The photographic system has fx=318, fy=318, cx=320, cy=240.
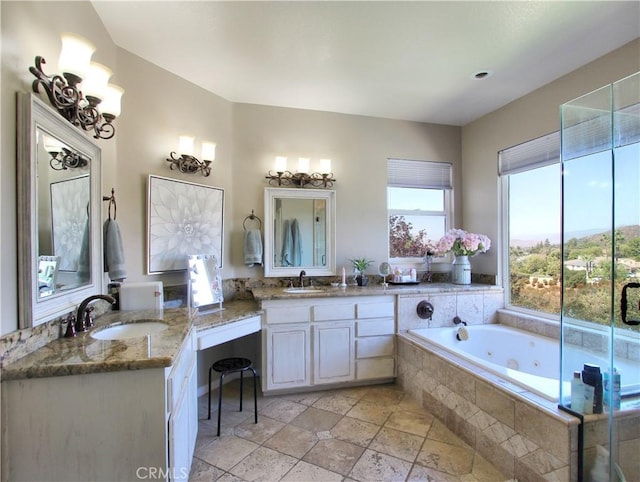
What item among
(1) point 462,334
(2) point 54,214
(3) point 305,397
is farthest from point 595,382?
(2) point 54,214

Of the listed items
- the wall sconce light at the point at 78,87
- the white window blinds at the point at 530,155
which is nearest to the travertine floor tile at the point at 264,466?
the wall sconce light at the point at 78,87

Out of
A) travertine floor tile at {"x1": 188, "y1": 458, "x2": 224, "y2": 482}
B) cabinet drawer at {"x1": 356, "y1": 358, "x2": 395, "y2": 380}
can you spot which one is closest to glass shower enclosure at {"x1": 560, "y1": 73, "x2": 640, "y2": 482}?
cabinet drawer at {"x1": 356, "y1": 358, "x2": 395, "y2": 380}

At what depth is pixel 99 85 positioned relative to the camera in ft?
5.32

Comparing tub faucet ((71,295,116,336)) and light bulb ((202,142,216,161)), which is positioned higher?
light bulb ((202,142,216,161))

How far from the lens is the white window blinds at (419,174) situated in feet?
11.7

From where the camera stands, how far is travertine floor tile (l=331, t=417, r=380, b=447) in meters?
2.12

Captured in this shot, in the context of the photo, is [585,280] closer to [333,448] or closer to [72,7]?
[333,448]

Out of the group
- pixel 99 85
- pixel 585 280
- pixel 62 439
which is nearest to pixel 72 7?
pixel 99 85

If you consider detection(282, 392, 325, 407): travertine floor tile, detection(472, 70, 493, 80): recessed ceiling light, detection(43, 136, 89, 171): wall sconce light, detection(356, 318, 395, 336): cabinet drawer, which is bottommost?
detection(282, 392, 325, 407): travertine floor tile

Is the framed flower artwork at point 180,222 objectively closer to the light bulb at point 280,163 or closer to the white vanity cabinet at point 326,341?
the light bulb at point 280,163

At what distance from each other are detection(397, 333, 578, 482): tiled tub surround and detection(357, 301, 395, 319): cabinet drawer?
41 cm

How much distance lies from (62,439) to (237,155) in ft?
8.14

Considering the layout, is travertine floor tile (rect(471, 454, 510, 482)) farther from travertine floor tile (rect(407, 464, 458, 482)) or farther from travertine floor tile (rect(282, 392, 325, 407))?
travertine floor tile (rect(282, 392, 325, 407))

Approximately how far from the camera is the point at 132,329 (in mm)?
1835
